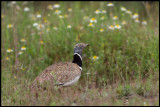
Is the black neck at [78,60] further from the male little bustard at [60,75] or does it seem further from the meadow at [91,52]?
the meadow at [91,52]

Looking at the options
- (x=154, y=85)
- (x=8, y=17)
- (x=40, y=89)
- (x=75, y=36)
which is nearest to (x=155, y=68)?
(x=154, y=85)

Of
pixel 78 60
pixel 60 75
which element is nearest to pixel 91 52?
pixel 78 60

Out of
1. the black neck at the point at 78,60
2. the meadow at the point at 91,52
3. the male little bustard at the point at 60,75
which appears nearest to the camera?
the male little bustard at the point at 60,75

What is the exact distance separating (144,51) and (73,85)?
2167 millimetres

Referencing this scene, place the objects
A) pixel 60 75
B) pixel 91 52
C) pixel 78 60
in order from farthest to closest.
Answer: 1. pixel 91 52
2. pixel 78 60
3. pixel 60 75

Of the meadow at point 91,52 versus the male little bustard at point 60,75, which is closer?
the male little bustard at point 60,75

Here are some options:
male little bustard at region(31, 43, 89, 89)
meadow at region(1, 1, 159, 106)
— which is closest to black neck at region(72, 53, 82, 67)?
male little bustard at region(31, 43, 89, 89)

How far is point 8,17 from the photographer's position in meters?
10.9

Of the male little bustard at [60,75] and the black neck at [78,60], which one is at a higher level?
the black neck at [78,60]

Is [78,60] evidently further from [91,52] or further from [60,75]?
[60,75]

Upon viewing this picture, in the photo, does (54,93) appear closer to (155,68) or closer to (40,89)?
(40,89)

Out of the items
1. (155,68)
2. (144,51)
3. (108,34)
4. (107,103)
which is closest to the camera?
(107,103)

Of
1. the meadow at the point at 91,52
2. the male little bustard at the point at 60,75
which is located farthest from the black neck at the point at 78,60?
the meadow at the point at 91,52

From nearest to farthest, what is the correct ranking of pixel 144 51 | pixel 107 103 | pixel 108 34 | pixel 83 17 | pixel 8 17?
1. pixel 107 103
2. pixel 144 51
3. pixel 108 34
4. pixel 83 17
5. pixel 8 17
